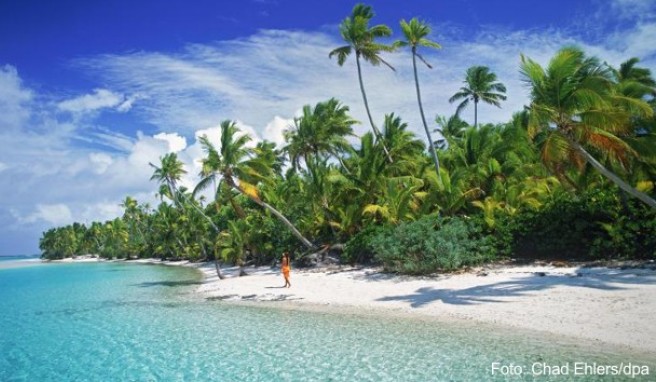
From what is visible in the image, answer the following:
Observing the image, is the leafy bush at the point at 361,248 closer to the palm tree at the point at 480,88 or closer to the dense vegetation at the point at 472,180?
the dense vegetation at the point at 472,180

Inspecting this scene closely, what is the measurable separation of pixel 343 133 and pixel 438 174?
1062cm

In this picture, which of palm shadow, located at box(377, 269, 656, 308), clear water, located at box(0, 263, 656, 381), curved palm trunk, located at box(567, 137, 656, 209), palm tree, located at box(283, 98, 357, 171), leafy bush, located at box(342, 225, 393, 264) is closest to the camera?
clear water, located at box(0, 263, 656, 381)

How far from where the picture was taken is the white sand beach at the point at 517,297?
31.5ft

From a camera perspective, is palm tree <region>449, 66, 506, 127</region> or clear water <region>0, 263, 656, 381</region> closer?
A: clear water <region>0, 263, 656, 381</region>

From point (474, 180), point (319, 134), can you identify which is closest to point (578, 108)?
point (474, 180)

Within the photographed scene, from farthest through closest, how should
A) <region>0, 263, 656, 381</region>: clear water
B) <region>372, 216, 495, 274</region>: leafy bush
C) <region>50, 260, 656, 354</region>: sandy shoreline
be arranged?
1. <region>372, 216, 495, 274</region>: leafy bush
2. <region>50, 260, 656, 354</region>: sandy shoreline
3. <region>0, 263, 656, 381</region>: clear water

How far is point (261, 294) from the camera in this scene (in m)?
18.9

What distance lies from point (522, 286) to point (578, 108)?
550cm

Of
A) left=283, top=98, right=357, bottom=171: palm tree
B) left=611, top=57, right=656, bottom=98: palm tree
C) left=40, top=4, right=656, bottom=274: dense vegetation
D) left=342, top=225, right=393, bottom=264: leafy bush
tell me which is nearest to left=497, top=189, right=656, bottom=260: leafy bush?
left=40, top=4, right=656, bottom=274: dense vegetation

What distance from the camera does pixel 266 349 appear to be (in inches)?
406

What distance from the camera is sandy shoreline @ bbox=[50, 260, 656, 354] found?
378 inches

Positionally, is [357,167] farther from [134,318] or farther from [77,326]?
[77,326]

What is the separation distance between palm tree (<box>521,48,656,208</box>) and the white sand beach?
10.2 feet

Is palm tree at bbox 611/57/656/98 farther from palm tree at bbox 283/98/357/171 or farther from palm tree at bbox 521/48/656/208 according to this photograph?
palm tree at bbox 283/98/357/171
